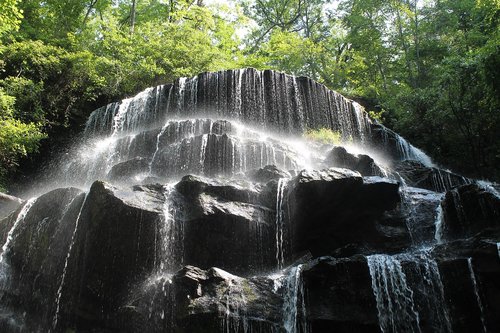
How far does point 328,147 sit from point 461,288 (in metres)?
8.19

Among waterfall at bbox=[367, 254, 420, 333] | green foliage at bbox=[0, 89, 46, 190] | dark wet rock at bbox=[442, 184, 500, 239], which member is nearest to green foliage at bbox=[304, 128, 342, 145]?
dark wet rock at bbox=[442, 184, 500, 239]

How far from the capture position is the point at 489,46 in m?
Result: 15.1

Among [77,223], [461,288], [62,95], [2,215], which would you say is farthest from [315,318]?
[62,95]

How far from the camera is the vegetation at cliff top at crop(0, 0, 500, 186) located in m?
16.5

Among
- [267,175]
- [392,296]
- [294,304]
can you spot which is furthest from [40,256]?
[392,296]

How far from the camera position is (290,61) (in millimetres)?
28547

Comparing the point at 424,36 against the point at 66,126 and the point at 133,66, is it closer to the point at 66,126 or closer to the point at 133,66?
the point at 133,66

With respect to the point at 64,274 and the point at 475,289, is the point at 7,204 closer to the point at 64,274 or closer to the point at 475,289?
the point at 64,274

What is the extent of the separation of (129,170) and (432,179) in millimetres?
10195

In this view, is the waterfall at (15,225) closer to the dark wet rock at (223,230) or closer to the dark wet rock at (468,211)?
the dark wet rock at (223,230)

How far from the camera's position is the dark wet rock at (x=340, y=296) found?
7.49m

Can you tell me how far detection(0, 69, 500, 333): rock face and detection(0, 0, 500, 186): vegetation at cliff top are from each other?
3312 mm

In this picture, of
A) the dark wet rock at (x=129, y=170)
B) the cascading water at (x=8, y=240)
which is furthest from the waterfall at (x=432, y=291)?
the cascading water at (x=8, y=240)

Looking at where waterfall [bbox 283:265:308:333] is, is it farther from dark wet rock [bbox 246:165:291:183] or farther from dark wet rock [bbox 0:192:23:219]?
dark wet rock [bbox 0:192:23:219]
